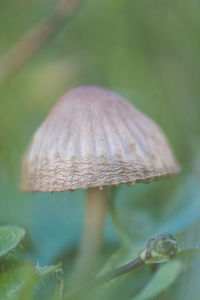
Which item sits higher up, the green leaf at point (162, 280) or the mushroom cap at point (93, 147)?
the mushroom cap at point (93, 147)

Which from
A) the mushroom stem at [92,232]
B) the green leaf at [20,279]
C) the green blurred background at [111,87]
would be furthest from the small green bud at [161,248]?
the green blurred background at [111,87]

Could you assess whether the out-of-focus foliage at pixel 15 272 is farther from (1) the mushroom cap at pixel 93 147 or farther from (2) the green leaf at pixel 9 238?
(1) the mushroom cap at pixel 93 147

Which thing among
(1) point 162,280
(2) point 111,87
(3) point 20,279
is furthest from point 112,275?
(2) point 111,87

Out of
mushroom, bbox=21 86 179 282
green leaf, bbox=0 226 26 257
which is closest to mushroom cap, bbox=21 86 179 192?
mushroom, bbox=21 86 179 282

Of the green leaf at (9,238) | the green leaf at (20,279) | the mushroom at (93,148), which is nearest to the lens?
the green leaf at (20,279)

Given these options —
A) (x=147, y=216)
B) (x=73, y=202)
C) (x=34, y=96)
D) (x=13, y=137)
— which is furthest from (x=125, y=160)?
(x=34, y=96)

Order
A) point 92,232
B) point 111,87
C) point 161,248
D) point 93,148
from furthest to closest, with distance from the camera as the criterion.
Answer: point 111,87 < point 92,232 < point 93,148 < point 161,248

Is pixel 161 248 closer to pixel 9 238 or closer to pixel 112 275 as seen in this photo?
pixel 112 275
